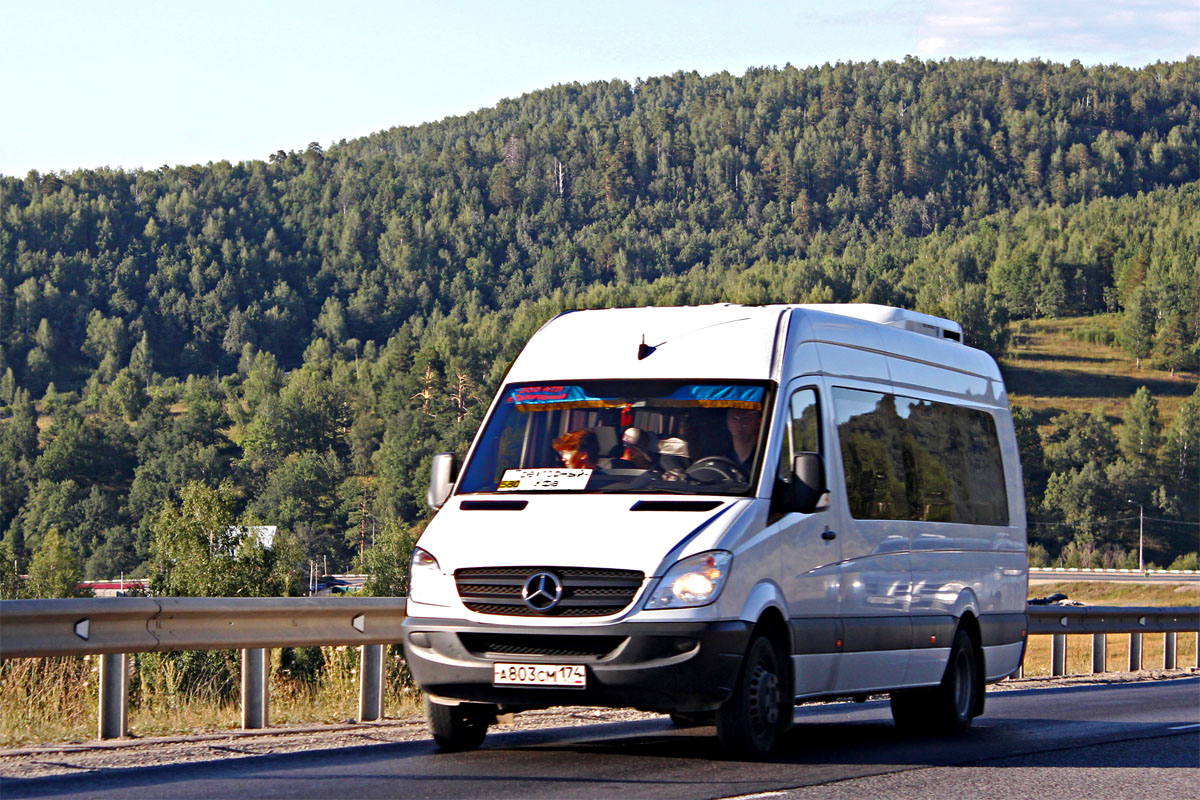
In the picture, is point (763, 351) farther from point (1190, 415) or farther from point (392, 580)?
point (1190, 415)

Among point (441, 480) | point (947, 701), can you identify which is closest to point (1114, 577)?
point (947, 701)

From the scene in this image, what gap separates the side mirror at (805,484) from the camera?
875 cm

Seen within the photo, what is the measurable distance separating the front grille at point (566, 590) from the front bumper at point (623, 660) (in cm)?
9

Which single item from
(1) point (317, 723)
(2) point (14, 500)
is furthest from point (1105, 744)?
(2) point (14, 500)

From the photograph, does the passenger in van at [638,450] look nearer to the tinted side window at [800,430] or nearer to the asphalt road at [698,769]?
the tinted side window at [800,430]

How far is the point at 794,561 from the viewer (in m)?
8.91

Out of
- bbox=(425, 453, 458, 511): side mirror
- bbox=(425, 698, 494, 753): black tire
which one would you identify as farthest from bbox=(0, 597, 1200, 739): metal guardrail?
bbox=(425, 698, 494, 753): black tire

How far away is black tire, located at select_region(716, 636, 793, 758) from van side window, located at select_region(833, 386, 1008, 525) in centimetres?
148

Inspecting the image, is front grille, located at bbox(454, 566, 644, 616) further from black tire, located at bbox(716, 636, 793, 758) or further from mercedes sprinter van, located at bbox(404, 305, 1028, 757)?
black tire, located at bbox(716, 636, 793, 758)

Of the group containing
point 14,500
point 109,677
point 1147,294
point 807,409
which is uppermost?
point 1147,294

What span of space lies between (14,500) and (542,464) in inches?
6751

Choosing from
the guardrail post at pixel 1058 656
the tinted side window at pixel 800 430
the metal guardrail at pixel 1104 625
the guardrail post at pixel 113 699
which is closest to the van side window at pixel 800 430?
the tinted side window at pixel 800 430

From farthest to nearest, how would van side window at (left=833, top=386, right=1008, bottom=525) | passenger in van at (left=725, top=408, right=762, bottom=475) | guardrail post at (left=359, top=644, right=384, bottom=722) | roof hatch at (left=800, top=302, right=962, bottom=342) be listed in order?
1. roof hatch at (left=800, top=302, right=962, bottom=342)
2. guardrail post at (left=359, top=644, right=384, bottom=722)
3. van side window at (left=833, top=386, right=1008, bottom=525)
4. passenger in van at (left=725, top=408, right=762, bottom=475)

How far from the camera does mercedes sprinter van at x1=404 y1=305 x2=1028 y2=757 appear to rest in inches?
320
